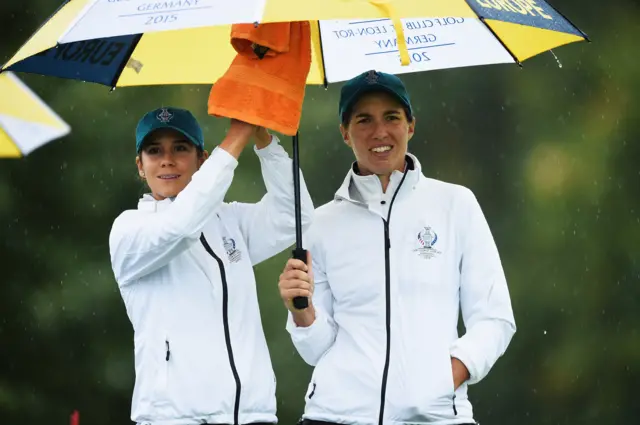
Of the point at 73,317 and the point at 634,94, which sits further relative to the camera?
the point at 634,94

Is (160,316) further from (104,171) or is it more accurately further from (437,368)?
(104,171)

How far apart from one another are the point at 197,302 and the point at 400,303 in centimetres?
56

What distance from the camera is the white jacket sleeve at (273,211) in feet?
13.1

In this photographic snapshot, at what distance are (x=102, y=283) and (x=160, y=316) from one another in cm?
Answer: 538

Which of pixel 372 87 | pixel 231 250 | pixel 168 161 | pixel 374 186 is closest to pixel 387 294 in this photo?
pixel 374 186

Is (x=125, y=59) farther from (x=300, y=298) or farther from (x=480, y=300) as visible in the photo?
(x=480, y=300)

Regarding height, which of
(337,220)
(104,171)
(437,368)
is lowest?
(437,368)

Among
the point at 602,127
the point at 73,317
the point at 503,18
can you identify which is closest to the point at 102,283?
the point at 73,317

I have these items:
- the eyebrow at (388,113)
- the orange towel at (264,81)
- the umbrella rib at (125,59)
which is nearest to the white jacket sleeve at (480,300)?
the eyebrow at (388,113)

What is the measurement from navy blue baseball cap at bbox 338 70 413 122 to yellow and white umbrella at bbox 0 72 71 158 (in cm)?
127

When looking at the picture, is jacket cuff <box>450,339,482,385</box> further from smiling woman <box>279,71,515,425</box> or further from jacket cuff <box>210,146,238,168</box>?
jacket cuff <box>210,146,238,168</box>

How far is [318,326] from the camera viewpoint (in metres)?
4.05

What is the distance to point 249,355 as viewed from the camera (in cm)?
395

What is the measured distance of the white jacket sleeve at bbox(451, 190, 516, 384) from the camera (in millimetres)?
4047
